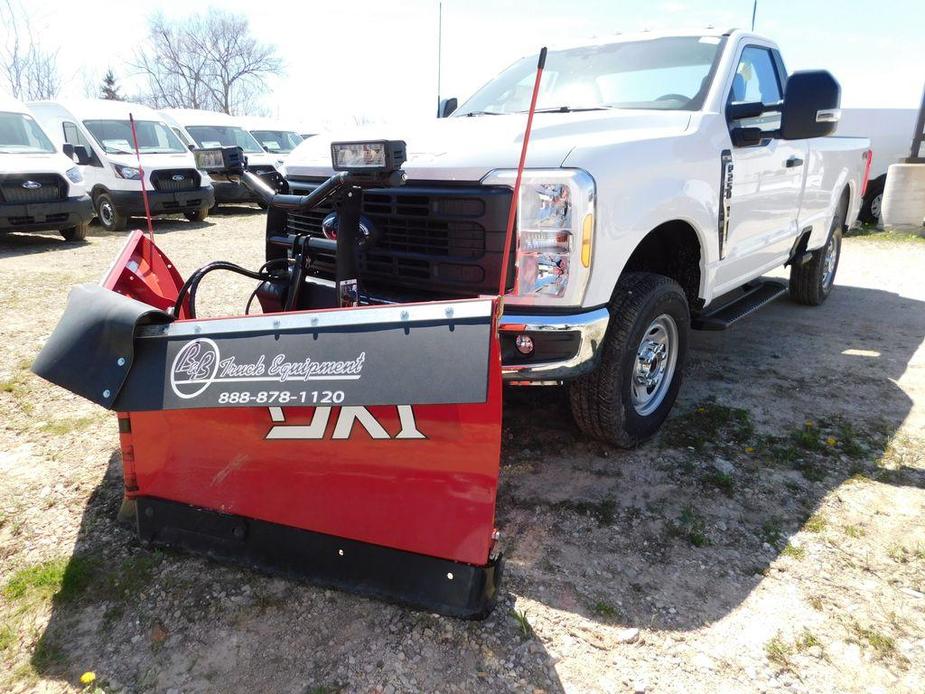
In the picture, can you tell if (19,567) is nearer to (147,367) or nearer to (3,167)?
(147,367)

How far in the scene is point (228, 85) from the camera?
4516cm

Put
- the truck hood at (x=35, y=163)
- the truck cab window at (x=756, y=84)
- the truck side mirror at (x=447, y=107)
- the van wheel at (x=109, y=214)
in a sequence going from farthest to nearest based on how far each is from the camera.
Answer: the van wheel at (x=109, y=214) → the truck hood at (x=35, y=163) → the truck side mirror at (x=447, y=107) → the truck cab window at (x=756, y=84)

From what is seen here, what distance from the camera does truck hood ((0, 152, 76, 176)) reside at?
9.21 meters

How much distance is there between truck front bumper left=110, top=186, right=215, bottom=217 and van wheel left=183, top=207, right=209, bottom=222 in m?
0.18

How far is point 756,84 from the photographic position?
406 centimetres

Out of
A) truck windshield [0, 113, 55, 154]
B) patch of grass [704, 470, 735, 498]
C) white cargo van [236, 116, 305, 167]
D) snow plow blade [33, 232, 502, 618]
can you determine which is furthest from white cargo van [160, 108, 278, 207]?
patch of grass [704, 470, 735, 498]

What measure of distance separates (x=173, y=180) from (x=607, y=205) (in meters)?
11.2

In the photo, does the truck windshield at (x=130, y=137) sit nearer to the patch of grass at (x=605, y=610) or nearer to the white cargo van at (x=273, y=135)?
the white cargo van at (x=273, y=135)

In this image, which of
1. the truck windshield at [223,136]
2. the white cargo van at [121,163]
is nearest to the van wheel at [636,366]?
the white cargo van at [121,163]

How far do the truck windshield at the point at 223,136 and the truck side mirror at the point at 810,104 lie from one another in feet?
43.6

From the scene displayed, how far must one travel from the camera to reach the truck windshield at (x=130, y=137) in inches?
460

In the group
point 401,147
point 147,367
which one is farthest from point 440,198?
point 147,367

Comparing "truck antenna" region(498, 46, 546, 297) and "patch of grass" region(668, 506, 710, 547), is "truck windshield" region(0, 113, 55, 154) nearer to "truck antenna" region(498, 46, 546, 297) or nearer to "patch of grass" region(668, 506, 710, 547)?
"truck antenna" region(498, 46, 546, 297)

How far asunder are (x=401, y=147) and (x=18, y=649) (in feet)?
6.53
